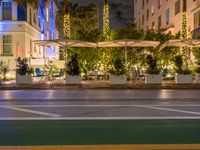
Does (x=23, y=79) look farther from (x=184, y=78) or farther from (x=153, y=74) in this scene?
(x=184, y=78)

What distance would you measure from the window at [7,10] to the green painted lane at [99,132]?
32970mm

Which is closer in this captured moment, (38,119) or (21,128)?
(21,128)

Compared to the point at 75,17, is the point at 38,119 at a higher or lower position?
lower

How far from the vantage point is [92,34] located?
34719mm

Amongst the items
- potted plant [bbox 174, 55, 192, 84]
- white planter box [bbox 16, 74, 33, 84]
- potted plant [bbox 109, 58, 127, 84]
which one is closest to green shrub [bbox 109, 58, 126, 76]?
potted plant [bbox 109, 58, 127, 84]

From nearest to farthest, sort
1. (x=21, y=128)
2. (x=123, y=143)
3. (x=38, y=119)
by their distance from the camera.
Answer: (x=123, y=143) < (x=21, y=128) < (x=38, y=119)

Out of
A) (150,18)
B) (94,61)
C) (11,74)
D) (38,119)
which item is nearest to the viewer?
(38,119)

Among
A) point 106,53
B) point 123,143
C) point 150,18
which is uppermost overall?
point 150,18

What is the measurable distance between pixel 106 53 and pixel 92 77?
2.25 meters

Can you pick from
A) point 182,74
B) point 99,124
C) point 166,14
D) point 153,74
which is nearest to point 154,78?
point 153,74

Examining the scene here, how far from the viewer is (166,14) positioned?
55.2 meters

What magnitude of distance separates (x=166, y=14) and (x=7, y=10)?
69.6 ft

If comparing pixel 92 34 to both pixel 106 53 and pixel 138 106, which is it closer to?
pixel 106 53

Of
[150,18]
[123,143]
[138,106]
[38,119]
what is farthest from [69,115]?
[150,18]
